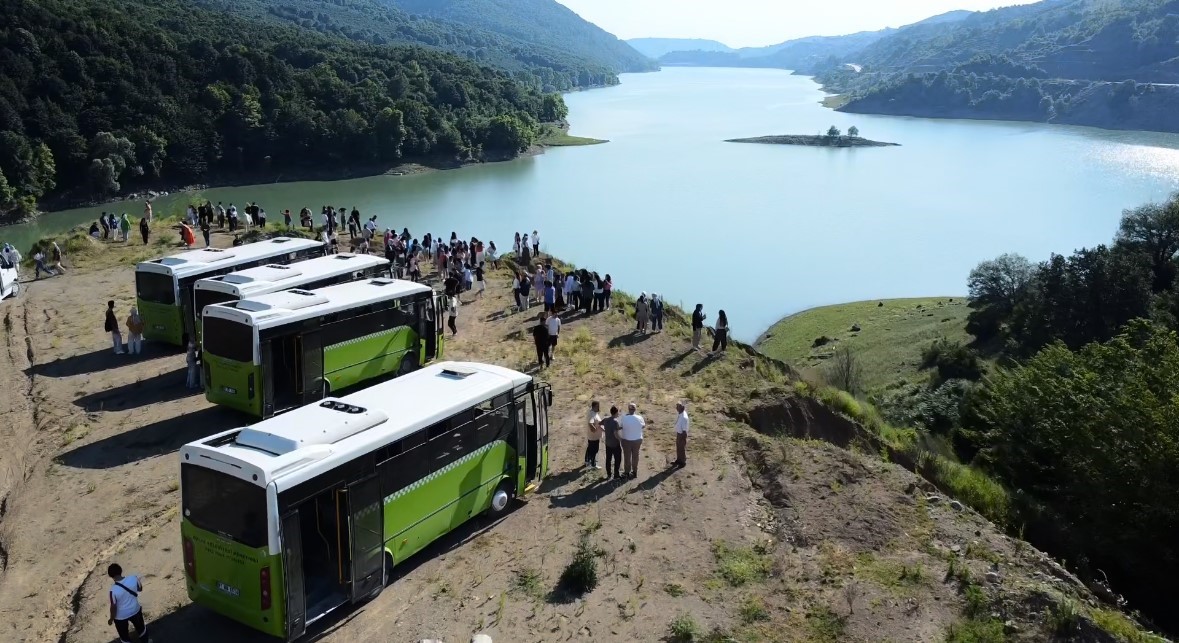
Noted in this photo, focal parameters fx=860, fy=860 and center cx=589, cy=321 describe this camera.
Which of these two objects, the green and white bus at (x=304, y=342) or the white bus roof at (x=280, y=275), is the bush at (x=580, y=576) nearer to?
the green and white bus at (x=304, y=342)

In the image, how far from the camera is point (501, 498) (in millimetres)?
13102

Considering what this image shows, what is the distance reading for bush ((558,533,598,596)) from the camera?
1132 centimetres

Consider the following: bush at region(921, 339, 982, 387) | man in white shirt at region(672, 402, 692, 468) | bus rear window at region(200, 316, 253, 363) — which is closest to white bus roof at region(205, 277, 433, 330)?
bus rear window at region(200, 316, 253, 363)

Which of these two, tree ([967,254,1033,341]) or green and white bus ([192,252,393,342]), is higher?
green and white bus ([192,252,393,342])

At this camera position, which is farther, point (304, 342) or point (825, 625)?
point (304, 342)

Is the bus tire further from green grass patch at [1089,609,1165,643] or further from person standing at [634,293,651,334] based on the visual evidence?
person standing at [634,293,651,334]

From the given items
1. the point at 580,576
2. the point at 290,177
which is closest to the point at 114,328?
the point at 580,576

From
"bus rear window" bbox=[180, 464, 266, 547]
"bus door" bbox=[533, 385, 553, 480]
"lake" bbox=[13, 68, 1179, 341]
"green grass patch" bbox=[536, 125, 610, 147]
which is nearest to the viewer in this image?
"bus rear window" bbox=[180, 464, 266, 547]

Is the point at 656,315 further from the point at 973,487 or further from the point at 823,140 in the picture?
the point at 823,140

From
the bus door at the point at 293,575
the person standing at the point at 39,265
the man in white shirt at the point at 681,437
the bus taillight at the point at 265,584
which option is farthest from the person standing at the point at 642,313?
the person standing at the point at 39,265

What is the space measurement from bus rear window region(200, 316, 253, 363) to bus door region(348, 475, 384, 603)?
21.1 ft

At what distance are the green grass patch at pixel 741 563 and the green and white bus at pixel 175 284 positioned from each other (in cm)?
1310

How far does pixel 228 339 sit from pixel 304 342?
135 centimetres

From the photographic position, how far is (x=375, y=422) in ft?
35.3
